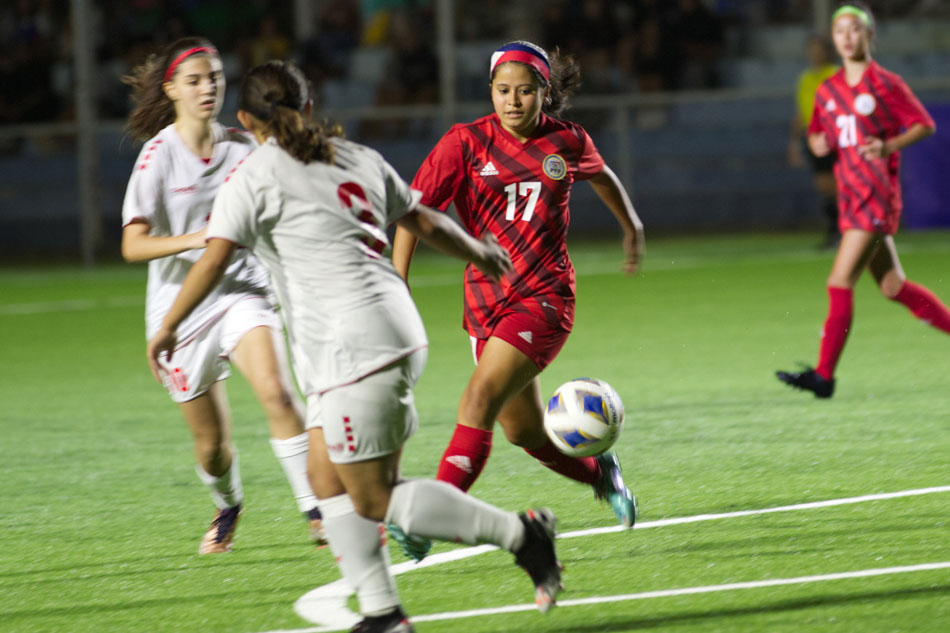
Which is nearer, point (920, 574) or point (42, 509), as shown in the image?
point (920, 574)

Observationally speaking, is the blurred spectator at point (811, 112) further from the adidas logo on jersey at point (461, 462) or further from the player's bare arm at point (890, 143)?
the adidas logo on jersey at point (461, 462)

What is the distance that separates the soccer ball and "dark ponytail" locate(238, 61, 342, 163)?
5.36 ft

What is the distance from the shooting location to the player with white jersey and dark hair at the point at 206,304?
5078 millimetres

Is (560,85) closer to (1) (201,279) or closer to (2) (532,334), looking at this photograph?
(2) (532,334)

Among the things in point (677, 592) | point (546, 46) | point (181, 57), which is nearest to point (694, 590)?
point (677, 592)

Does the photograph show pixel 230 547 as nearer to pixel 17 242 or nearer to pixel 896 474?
pixel 896 474

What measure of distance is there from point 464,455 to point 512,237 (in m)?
0.74

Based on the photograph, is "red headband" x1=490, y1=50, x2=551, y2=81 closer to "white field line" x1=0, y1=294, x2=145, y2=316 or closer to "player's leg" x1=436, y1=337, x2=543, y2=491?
"player's leg" x1=436, y1=337, x2=543, y2=491

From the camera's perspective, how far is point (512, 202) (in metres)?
5.02

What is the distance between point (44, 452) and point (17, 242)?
52.1 feet

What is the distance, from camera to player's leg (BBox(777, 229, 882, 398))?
773 centimetres

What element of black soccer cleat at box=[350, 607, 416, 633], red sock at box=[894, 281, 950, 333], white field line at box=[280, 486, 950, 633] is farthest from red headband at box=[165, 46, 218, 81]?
red sock at box=[894, 281, 950, 333]

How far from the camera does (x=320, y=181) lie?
3793mm

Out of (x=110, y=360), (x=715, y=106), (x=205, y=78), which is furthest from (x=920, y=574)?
(x=715, y=106)
